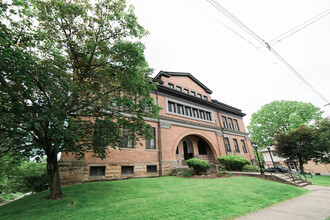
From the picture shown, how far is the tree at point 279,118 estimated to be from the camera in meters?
29.2

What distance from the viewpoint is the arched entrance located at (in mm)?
19281

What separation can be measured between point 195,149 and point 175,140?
4.97 m

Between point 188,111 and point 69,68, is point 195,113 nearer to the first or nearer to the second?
point 188,111

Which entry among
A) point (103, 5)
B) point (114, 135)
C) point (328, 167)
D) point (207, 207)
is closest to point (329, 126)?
point (328, 167)

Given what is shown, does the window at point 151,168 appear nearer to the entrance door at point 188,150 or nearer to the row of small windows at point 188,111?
the row of small windows at point 188,111

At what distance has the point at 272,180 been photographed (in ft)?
39.9

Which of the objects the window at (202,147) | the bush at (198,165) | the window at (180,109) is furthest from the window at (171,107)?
the window at (202,147)

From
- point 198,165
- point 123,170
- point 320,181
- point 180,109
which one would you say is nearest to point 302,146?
point 320,181

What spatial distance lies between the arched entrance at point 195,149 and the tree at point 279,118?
1685cm

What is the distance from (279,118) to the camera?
3172 centimetres

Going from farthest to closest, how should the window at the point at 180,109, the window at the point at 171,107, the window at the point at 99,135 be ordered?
the window at the point at 180,109, the window at the point at 171,107, the window at the point at 99,135

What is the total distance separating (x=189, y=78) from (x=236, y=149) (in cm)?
1400

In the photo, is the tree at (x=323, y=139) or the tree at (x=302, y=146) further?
the tree at (x=302, y=146)

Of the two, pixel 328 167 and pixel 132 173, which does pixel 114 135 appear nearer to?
pixel 132 173
